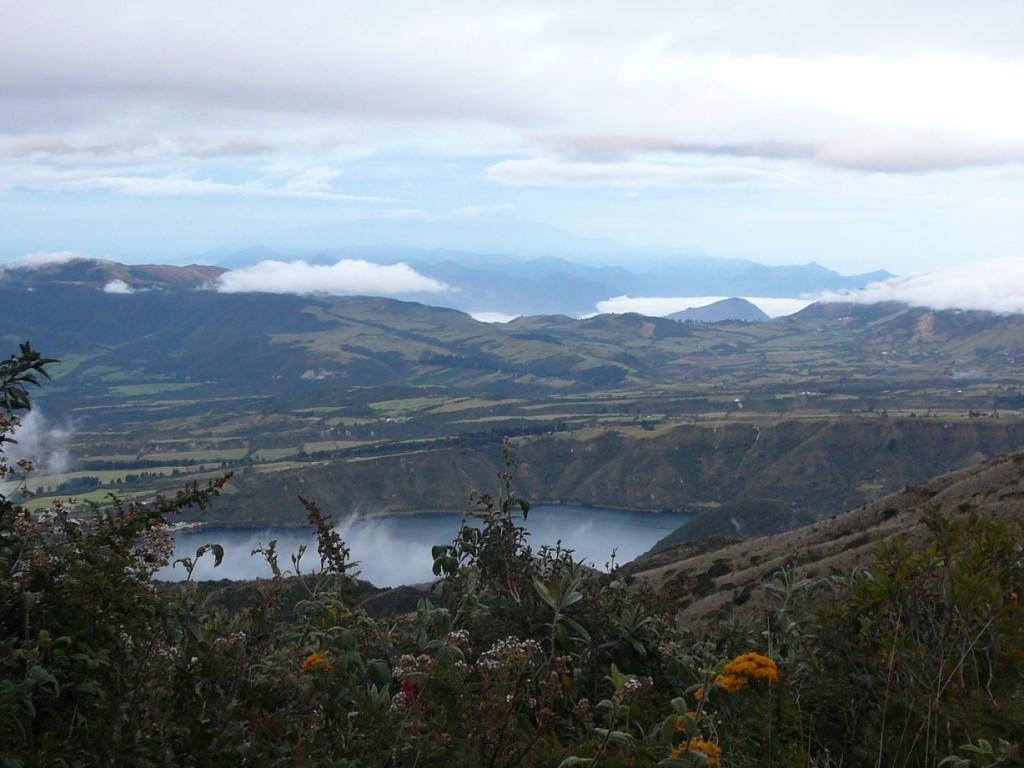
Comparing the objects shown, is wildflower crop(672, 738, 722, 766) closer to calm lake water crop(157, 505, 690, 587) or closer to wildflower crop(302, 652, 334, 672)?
wildflower crop(302, 652, 334, 672)

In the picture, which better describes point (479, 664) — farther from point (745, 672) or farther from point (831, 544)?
point (831, 544)

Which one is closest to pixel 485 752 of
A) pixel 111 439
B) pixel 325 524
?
pixel 325 524

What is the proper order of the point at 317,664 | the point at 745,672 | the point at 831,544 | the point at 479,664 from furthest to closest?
the point at 831,544 → the point at 745,672 → the point at 317,664 → the point at 479,664

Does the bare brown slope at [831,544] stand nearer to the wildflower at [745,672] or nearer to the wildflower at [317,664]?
the wildflower at [745,672]

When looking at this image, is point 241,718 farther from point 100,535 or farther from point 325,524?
point 325,524

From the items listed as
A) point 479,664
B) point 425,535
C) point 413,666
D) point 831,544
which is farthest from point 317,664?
point 425,535

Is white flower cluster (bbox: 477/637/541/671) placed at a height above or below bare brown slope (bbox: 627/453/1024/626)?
above

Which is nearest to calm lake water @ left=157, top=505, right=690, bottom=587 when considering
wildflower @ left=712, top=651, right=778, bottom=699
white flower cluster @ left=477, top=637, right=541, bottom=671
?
wildflower @ left=712, top=651, right=778, bottom=699
